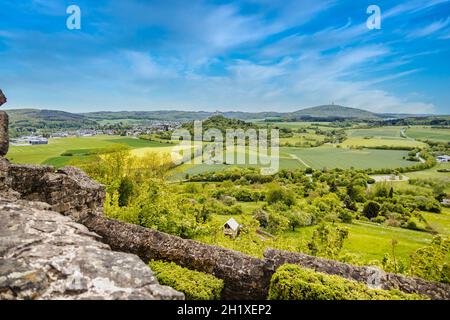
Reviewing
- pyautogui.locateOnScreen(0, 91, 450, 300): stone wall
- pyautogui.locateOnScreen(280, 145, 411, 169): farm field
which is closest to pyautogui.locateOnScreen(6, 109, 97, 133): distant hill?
pyautogui.locateOnScreen(280, 145, 411, 169): farm field

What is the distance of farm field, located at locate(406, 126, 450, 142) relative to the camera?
436 feet

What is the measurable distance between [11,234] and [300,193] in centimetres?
9049

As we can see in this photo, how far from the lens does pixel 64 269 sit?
436 cm

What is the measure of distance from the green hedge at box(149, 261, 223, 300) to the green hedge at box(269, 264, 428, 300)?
1.43m

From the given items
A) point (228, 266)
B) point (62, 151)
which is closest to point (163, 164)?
point (62, 151)

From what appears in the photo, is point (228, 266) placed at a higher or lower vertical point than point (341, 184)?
higher

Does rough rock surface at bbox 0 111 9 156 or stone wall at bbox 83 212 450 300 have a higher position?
rough rock surface at bbox 0 111 9 156

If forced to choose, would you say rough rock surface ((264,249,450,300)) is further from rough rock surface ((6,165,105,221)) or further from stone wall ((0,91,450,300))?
rough rock surface ((6,165,105,221))

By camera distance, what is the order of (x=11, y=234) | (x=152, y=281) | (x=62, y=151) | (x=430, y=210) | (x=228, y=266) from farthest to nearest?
(x=430, y=210), (x=62, y=151), (x=228, y=266), (x=11, y=234), (x=152, y=281)

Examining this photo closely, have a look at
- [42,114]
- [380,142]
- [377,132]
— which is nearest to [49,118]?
[42,114]

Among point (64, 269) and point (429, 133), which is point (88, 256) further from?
point (429, 133)

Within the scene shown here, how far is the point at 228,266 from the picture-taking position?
7070mm

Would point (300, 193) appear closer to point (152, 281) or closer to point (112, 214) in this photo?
point (112, 214)

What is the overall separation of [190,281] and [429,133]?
168 meters
